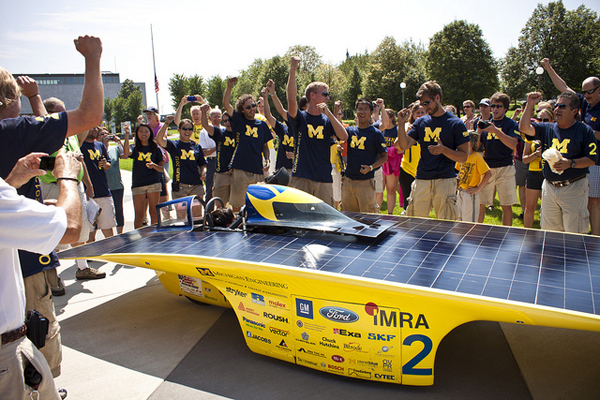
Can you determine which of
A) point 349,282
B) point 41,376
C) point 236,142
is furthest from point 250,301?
point 236,142

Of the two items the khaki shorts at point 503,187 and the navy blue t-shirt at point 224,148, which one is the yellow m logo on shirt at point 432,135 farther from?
the navy blue t-shirt at point 224,148

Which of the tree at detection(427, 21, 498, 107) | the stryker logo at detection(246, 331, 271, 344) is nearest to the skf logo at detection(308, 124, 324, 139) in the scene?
the stryker logo at detection(246, 331, 271, 344)

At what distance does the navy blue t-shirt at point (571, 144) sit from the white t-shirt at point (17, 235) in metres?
5.10

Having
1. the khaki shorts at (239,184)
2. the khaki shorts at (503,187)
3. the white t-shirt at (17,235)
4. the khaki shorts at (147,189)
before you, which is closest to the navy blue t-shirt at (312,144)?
the khaki shorts at (239,184)

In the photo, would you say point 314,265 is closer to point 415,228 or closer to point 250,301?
point 250,301

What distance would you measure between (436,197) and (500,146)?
2128mm

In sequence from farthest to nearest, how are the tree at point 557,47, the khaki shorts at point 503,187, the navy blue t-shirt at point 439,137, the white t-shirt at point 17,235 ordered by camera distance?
the tree at point 557,47, the khaki shorts at point 503,187, the navy blue t-shirt at point 439,137, the white t-shirt at point 17,235

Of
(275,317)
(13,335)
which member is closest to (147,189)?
(275,317)

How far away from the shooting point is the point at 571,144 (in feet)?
15.4

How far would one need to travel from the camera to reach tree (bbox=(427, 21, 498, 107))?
45.1 m

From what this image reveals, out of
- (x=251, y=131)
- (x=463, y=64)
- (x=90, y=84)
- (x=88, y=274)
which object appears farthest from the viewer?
(x=463, y=64)

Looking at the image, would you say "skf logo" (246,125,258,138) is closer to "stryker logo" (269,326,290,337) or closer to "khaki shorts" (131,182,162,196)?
"khaki shorts" (131,182,162,196)

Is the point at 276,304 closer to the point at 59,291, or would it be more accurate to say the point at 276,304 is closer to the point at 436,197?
the point at 436,197

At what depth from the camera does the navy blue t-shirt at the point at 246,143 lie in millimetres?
6301
